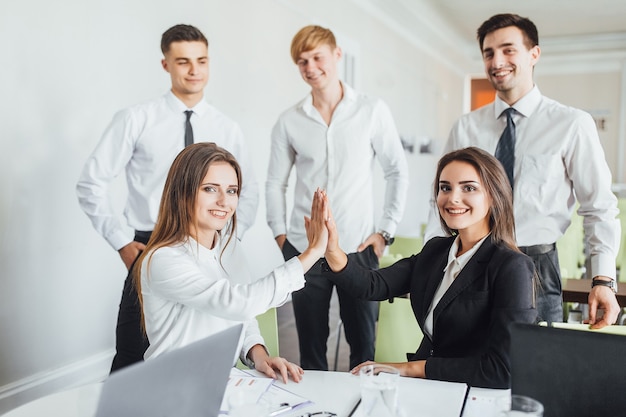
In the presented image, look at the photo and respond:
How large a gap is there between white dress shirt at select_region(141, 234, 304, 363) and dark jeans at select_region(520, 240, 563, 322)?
1018 millimetres

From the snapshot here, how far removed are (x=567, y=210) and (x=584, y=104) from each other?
11.1 meters

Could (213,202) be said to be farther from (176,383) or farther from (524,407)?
(524,407)

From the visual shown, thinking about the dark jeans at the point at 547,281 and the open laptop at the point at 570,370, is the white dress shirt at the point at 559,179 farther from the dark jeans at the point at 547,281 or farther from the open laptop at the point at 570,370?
the open laptop at the point at 570,370

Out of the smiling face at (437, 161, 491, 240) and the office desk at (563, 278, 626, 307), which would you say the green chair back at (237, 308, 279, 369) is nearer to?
the smiling face at (437, 161, 491, 240)

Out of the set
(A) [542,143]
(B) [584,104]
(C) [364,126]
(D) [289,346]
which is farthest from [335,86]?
(B) [584,104]

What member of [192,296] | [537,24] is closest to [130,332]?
[192,296]

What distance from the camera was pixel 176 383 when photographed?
1.03 metres

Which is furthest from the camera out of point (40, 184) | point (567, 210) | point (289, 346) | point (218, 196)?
point (289, 346)

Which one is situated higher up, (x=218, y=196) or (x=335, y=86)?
(x=335, y=86)

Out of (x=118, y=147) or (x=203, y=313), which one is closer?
(x=203, y=313)

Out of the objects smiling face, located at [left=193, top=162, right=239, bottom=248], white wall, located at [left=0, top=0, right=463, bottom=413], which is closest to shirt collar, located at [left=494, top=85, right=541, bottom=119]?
smiling face, located at [left=193, top=162, right=239, bottom=248]

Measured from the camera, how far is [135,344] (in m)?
2.51

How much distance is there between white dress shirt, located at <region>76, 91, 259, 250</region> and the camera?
2816 mm

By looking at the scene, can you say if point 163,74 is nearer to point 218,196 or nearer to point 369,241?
point 369,241
